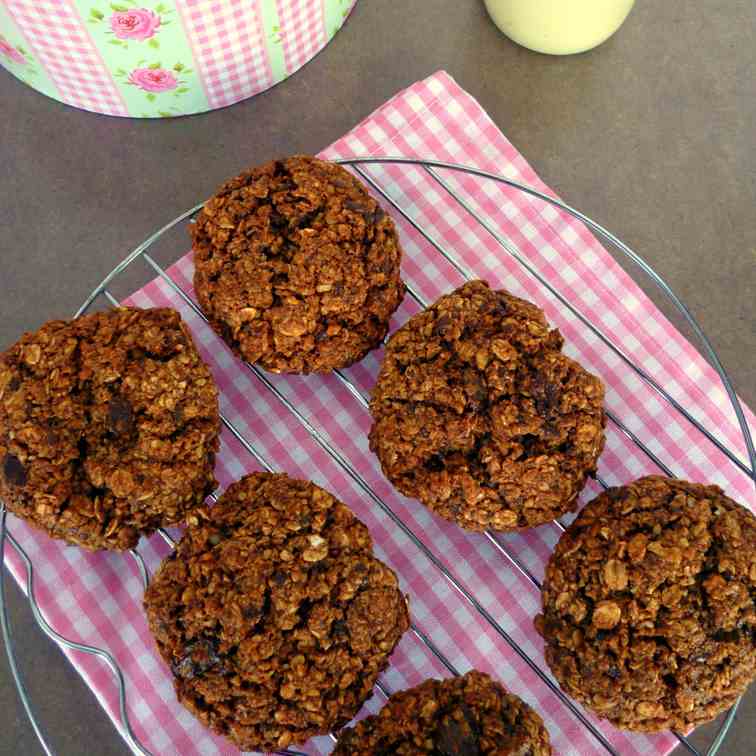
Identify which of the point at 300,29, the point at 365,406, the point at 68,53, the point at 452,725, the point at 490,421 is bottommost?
the point at 452,725

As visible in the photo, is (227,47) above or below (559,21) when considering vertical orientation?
above

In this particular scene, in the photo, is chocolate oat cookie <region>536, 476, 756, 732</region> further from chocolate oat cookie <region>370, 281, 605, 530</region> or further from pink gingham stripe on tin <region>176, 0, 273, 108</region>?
pink gingham stripe on tin <region>176, 0, 273, 108</region>

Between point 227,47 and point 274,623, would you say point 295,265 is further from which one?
point 227,47

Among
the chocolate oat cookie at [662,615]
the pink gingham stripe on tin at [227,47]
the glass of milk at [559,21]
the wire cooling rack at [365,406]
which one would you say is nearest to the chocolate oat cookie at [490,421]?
the chocolate oat cookie at [662,615]

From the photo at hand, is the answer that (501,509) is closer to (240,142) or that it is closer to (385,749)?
(385,749)

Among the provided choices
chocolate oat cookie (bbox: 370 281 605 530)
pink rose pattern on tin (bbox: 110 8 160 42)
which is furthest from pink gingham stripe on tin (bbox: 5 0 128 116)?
chocolate oat cookie (bbox: 370 281 605 530)

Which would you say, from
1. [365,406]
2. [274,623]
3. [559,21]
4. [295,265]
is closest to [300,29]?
[559,21]

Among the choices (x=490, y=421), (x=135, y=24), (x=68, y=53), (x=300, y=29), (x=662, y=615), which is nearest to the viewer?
(x=662, y=615)
